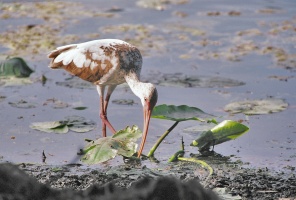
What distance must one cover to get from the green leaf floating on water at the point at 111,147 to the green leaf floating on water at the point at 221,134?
59 cm

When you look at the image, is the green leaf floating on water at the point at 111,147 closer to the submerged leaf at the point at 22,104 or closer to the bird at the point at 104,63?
the bird at the point at 104,63

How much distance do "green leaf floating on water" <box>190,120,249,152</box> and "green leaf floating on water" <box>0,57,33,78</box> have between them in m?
3.31

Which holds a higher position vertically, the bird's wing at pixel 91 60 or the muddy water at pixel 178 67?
the bird's wing at pixel 91 60

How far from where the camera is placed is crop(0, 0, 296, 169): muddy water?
25.8 feet

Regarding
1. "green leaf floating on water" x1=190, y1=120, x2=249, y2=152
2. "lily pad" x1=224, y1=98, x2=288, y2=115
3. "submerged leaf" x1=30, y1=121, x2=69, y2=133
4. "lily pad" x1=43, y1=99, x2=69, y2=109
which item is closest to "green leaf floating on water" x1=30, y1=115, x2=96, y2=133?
"submerged leaf" x1=30, y1=121, x2=69, y2=133

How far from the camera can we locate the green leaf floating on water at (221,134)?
7.48 metres

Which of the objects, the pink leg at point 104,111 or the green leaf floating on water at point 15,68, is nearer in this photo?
the pink leg at point 104,111

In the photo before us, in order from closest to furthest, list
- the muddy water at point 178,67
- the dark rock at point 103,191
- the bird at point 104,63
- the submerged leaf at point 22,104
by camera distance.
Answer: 1. the dark rock at point 103,191
2. the muddy water at point 178,67
3. the bird at point 104,63
4. the submerged leaf at point 22,104

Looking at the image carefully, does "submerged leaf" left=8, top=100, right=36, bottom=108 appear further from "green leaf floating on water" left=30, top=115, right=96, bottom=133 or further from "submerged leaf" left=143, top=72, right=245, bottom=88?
"submerged leaf" left=143, top=72, right=245, bottom=88

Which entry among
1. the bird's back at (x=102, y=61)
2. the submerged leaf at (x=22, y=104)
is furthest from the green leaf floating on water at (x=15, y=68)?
the bird's back at (x=102, y=61)

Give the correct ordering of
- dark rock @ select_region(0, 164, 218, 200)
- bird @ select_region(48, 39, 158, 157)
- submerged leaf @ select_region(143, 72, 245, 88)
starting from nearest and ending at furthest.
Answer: dark rock @ select_region(0, 164, 218, 200), bird @ select_region(48, 39, 158, 157), submerged leaf @ select_region(143, 72, 245, 88)

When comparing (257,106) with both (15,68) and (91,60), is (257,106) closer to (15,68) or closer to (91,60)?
(91,60)

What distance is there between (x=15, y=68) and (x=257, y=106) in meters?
3.07

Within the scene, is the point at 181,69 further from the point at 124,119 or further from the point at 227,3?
the point at 227,3
